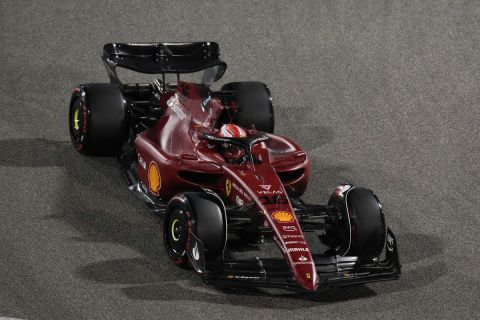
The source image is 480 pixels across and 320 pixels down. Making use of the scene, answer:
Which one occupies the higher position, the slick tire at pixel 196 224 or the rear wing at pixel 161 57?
the rear wing at pixel 161 57

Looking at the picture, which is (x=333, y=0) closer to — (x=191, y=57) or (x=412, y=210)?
(x=191, y=57)

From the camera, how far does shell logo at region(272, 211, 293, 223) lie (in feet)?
25.9

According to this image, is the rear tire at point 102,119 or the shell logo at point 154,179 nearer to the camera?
the shell logo at point 154,179

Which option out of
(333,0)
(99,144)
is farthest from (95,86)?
(333,0)

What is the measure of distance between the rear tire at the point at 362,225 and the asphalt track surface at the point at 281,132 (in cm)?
28

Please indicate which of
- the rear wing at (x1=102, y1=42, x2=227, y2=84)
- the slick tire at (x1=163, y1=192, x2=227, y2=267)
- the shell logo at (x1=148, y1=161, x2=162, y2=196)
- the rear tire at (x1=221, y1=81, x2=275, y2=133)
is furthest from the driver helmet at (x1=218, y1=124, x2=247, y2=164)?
the rear wing at (x1=102, y1=42, x2=227, y2=84)

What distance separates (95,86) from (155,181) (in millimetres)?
1358

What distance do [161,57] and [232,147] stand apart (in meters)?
1.74

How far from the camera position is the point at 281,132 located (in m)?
11.0

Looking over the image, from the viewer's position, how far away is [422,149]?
425 inches

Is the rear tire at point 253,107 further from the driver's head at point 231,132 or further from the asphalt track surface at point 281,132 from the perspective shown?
the driver's head at point 231,132

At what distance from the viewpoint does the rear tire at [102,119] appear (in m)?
9.68

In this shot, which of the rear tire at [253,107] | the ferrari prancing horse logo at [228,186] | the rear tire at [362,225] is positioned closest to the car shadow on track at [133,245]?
the rear tire at [362,225]

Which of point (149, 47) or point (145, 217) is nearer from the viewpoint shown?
point (145, 217)
